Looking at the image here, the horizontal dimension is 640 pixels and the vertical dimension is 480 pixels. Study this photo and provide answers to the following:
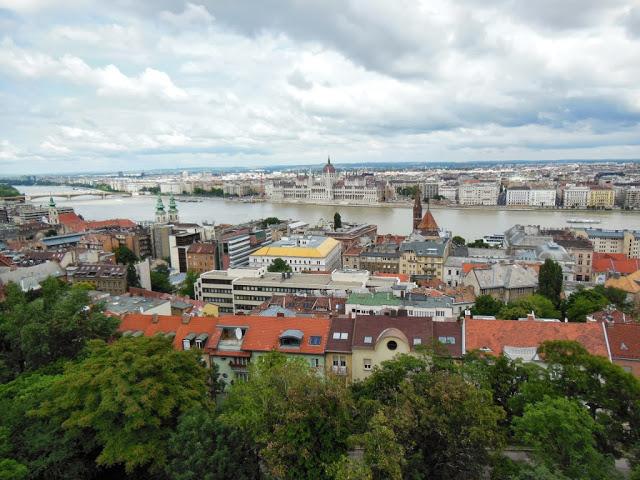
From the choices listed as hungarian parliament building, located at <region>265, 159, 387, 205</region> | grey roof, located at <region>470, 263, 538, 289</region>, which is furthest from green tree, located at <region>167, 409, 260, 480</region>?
hungarian parliament building, located at <region>265, 159, 387, 205</region>

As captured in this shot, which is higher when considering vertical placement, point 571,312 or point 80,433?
point 80,433

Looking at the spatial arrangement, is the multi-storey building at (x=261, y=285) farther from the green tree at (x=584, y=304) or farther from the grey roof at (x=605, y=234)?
the grey roof at (x=605, y=234)

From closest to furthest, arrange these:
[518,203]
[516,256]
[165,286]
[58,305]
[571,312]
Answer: [58,305], [571,312], [165,286], [516,256], [518,203]

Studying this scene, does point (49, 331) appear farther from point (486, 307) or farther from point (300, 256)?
point (300, 256)

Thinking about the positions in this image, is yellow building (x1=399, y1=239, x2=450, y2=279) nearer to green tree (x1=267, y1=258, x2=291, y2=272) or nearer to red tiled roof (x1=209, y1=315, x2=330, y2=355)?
green tree (x1=267, y1=258, x2=291, y2=272)

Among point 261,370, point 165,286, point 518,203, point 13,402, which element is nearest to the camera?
point 261,370

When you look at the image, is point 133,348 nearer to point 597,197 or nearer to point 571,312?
point 571,312

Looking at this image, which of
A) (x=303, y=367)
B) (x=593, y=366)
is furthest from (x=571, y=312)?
(x=303, y=367)
